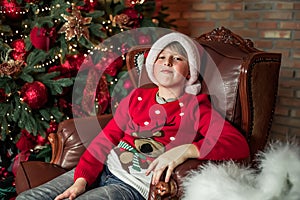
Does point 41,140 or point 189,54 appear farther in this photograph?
point 41,140

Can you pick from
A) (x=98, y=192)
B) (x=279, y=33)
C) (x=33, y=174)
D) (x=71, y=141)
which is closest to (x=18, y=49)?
(x=71, y=141)

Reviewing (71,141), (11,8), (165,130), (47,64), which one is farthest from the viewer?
(47,64)

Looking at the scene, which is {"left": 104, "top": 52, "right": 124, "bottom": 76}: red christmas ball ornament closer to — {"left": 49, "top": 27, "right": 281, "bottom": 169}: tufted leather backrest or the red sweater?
{"left": 49, "top": 27, "right": 281, "bottom": 169}: tufted leather backrest

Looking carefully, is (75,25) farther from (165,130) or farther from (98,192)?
(98,192)

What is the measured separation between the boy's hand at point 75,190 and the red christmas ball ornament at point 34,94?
92 cm

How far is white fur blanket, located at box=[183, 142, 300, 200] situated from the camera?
1.21 meters

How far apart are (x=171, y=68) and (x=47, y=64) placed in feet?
3.78

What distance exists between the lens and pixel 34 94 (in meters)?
2.36

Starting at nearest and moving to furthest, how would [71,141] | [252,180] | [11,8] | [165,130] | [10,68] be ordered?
[252,180] → [165,130] → [71,141] → [10,68] → [11,8]

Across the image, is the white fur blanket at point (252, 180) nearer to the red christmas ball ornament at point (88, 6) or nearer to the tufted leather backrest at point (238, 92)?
the tufted leather backrest at point (238, 92)

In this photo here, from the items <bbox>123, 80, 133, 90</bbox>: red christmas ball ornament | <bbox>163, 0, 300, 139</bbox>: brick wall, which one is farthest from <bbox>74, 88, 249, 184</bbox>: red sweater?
<bbox>163, 0, 300, 139</bbox>: brick wall

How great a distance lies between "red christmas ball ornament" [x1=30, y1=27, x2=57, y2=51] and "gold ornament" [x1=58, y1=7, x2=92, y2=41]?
0.21 feet

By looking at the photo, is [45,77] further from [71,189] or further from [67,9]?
[71,189]

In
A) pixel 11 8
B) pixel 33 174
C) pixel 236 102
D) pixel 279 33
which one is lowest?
pixel 33 174
